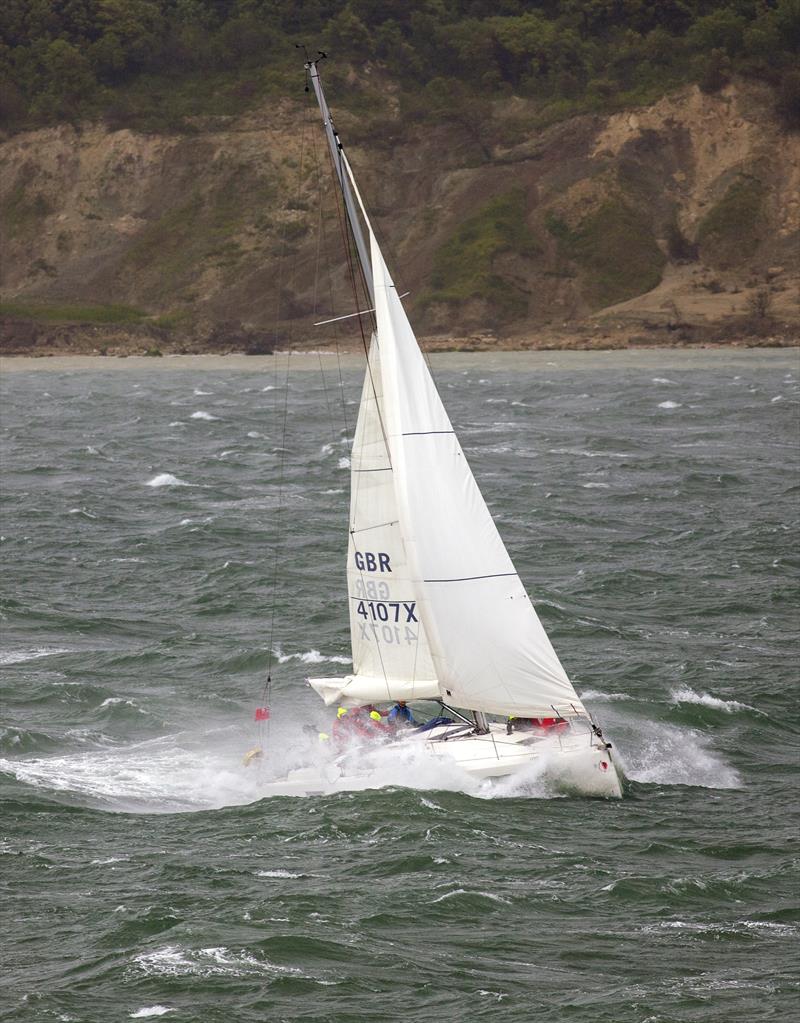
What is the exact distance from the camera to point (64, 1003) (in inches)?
725

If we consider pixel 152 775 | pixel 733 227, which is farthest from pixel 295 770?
pixel 733 227

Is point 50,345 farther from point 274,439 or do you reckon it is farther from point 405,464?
point 405,464

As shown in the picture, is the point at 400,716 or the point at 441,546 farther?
the point at 400,716

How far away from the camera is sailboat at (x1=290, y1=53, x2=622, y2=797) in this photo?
25219 millimetres

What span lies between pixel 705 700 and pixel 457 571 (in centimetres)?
852

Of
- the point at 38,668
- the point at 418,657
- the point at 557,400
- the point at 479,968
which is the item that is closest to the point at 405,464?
the point at 418,657

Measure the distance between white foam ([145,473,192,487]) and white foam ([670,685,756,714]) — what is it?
30543 mm

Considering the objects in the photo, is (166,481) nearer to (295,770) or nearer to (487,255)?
(295,770)

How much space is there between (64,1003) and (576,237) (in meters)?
114

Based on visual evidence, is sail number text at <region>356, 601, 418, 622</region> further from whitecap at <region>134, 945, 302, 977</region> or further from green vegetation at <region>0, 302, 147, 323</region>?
green vegetation at <region>0, 302, 147, 323</region>

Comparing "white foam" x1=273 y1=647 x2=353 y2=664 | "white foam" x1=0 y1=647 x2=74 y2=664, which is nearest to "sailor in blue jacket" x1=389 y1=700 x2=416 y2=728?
"white foam" x1=273 y1=647 x2=353 y2=664

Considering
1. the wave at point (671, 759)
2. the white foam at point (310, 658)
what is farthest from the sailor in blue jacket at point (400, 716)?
the white foam at point (310, 658)

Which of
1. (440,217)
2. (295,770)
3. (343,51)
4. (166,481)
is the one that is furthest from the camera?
(343,51)

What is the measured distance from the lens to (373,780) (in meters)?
25.8
